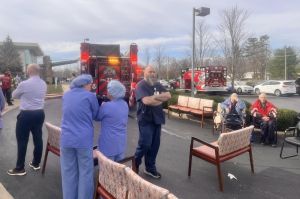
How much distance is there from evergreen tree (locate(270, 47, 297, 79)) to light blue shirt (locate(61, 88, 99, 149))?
64.0 meters

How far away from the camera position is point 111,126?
4531 millimetres

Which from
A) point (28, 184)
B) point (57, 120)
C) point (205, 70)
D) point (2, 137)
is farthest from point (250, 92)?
point (28, 184)

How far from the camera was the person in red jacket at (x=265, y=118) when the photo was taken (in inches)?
345

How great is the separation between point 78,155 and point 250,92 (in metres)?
33.8

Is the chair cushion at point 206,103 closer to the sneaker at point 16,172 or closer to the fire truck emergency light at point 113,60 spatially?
the fire truck emergency light at point 113,60

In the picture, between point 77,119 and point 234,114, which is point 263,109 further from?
point 77,119

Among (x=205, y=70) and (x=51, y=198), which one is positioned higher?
(x=205, y=70)

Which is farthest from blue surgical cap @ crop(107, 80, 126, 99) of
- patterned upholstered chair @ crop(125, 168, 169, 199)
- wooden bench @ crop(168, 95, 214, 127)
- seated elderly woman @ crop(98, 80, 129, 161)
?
wooden bench @ crop(168, 95, 214, 127)

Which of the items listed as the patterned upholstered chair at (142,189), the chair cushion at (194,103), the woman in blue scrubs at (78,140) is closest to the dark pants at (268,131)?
the chair cushion at (194,103)

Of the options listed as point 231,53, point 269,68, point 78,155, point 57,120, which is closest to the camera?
point 78,155

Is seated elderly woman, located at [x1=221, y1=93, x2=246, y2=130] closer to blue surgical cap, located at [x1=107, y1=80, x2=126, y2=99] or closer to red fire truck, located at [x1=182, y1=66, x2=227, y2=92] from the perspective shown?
blue surgical cap, located at [x1=107, y1=80, x2=126, y2=99]

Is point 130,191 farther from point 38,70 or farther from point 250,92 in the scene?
point 250,92

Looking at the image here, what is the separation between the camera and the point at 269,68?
6656 centimetres

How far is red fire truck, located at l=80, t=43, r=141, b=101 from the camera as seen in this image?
15.5m
